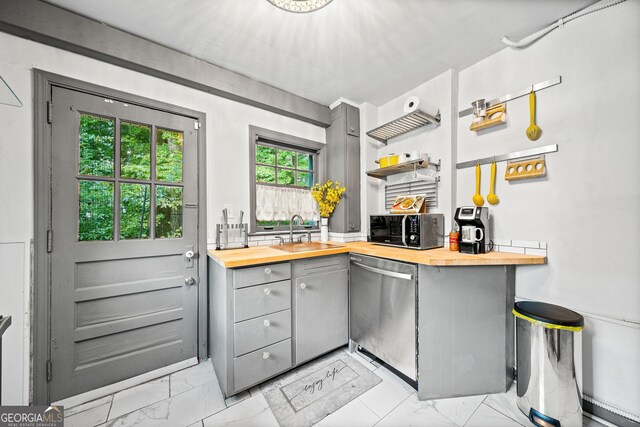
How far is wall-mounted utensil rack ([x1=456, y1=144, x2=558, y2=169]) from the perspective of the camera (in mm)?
1820

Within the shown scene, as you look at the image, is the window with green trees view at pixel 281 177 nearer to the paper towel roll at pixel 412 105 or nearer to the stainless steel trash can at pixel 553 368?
the paper towel roll at pixel 412 105

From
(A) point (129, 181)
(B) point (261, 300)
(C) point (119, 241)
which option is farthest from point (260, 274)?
(A) point (129, 181)

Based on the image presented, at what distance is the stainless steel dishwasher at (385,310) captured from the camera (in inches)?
71.7

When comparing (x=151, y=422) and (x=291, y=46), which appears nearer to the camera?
(x=151, y=422)

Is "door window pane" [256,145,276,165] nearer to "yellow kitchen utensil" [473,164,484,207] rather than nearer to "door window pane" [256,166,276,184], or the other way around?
"door window pane" [256,166,276,184]

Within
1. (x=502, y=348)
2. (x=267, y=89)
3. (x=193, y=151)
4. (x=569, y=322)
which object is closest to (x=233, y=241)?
(x=193, y=151)

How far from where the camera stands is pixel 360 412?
1664 millimetres

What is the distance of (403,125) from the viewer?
2.61 metres

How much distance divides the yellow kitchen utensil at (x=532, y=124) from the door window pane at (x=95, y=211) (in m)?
3.13

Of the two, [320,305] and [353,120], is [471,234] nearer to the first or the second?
[320,305]

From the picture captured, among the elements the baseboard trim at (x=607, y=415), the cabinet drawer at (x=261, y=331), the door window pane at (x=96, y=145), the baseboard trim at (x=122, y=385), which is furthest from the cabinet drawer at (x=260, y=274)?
the baseboard trim at (x=607, y=415)

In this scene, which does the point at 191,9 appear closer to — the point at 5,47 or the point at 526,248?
the point at 5,47

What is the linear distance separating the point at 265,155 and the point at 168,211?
1124 millimetres

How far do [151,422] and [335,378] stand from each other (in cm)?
123
